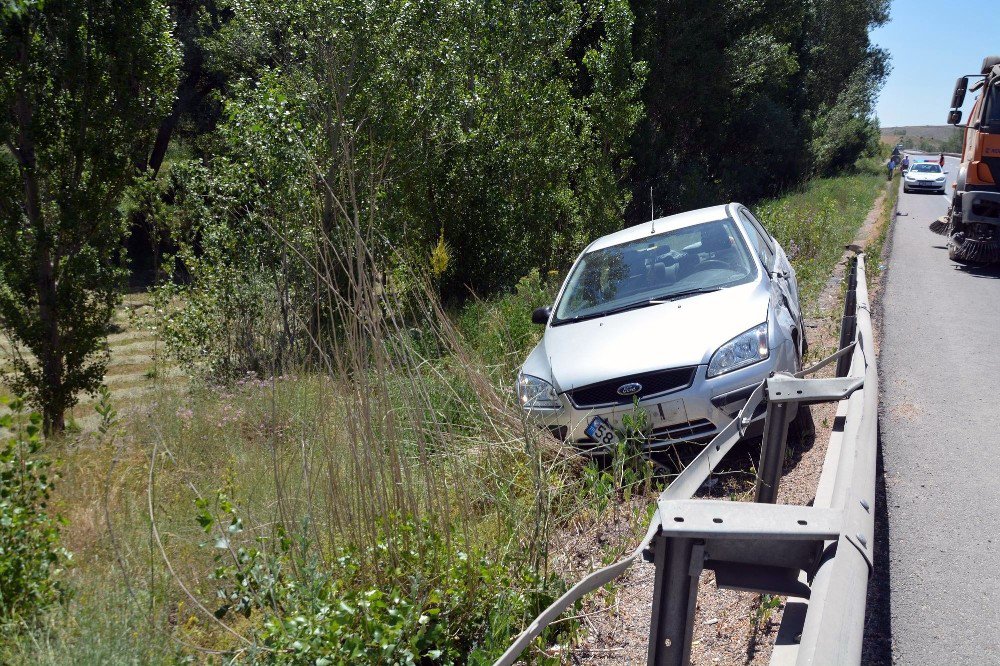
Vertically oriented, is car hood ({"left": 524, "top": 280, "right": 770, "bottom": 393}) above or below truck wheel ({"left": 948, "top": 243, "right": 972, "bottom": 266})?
above

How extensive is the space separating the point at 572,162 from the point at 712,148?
56.6 ft

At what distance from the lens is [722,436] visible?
11.8 ft

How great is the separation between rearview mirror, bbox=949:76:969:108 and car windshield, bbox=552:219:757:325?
9819 millimetres

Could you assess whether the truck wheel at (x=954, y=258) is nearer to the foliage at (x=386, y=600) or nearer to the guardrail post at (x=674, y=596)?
the foliage at (x=386, y=600)

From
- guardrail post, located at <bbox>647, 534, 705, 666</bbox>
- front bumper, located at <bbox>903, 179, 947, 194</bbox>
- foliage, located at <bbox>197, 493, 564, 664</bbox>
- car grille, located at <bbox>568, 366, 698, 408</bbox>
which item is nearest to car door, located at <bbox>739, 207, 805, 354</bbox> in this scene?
car grille, located at <bbox>568, 366, 698, 408</bbox>

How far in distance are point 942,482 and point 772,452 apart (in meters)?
2.00

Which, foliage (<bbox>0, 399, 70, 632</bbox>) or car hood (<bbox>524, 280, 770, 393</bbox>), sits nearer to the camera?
foliage (<bbox>0, 399, 70, 632</bbox>)

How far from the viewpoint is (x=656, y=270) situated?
23.6 ft

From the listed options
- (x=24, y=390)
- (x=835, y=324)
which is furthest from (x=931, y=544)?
(x=24, y=390)

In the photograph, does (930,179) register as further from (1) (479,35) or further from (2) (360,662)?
(2) (360,662)

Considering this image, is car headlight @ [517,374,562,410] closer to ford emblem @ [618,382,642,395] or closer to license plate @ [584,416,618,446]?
license plate @ [584,416,618,446]

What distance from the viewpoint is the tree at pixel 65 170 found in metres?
10.1

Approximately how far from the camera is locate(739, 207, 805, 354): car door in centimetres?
675

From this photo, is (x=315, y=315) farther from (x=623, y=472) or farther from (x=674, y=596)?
(x=674, y=596)
